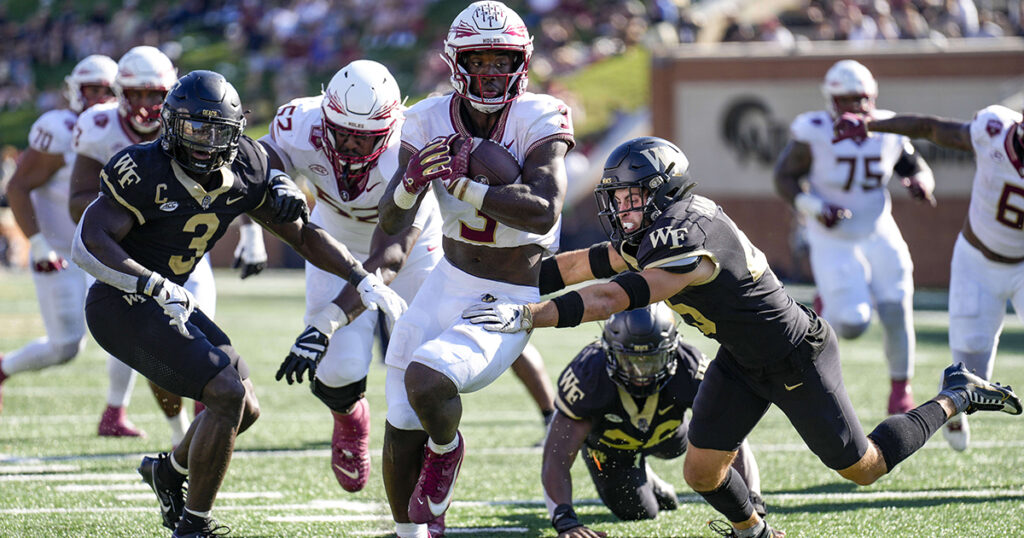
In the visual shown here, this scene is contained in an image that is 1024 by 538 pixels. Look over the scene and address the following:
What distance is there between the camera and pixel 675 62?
690 inches

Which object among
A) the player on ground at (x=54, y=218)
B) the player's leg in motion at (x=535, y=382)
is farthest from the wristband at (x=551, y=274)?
the player on ground at (x=54, y=218)

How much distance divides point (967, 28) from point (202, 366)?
14.6 meters

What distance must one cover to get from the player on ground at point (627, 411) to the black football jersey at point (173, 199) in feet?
4.59

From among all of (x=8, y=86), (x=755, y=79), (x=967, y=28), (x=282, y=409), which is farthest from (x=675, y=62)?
(x=8, y=86)

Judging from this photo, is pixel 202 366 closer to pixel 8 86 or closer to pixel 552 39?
pixel 552 39

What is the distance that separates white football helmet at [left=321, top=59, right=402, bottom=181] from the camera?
487 cm

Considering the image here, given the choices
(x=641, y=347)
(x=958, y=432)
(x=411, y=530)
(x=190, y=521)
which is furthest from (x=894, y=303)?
(x=190, y=521)

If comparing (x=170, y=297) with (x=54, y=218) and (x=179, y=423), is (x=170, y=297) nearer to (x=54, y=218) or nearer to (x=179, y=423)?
(x=179, y=423)

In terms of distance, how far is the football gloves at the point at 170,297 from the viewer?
4.28 m

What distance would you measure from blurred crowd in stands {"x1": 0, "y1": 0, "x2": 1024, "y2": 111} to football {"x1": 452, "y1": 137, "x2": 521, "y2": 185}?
13466mm

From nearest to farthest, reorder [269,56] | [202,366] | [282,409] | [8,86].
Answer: [202,366]
[282,409]
[269,56]
[8,86]

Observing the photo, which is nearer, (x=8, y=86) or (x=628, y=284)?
(x=628, y=284)

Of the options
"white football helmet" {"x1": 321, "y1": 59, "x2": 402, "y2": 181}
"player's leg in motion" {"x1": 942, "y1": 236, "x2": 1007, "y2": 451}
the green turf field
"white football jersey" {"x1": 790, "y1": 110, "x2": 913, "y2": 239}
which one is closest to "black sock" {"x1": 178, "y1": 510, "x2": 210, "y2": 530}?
the green turf field

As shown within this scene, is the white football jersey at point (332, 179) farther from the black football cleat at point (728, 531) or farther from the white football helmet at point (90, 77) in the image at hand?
the white football helmet at point (90, 77)
